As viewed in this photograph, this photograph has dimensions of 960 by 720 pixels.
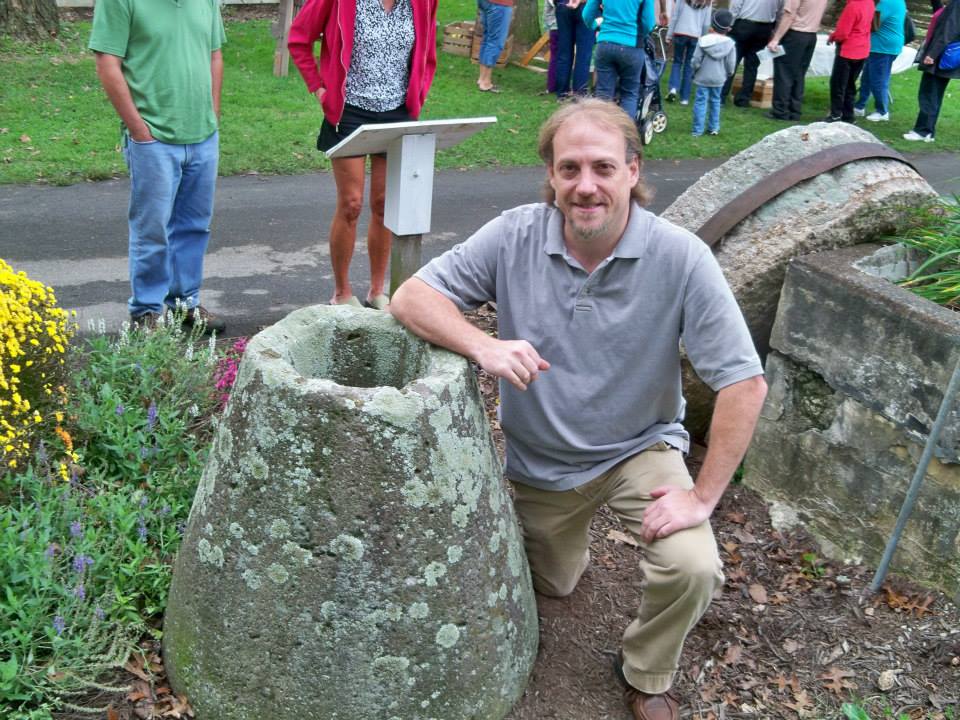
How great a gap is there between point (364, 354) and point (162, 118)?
7.19 feet

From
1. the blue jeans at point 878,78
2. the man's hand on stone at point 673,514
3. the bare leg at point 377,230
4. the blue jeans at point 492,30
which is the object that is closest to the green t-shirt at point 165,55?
the bare leg at point 377,230

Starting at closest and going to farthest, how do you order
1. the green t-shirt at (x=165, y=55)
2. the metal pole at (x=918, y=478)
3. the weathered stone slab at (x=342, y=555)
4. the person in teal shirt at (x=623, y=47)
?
1. the weathered stone slab at (x=342, y=555)
2. the metal pole at (x=918, y=478)
3. the green t-shirt at (x=165, y=55)
4. the person in teal shirt at (x=623, y=47)

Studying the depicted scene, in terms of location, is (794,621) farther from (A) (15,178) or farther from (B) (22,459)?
(A) (15,178)

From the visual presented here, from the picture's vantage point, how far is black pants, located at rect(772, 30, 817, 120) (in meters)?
11.7

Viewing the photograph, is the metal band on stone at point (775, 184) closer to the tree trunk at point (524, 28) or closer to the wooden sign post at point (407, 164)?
the wooden sign post at point (407, 164)

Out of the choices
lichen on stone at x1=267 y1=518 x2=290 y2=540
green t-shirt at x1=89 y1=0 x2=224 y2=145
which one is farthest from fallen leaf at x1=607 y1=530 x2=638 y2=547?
green t-shirt at x1=89 y1=0 x2=224 y2=145

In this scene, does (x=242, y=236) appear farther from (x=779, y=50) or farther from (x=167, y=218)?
(x=779, y=50)

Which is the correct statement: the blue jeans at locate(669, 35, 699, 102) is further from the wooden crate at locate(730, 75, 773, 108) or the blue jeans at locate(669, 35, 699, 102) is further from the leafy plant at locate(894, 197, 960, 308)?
the leafy plant at locate(894, 197, 960, 308)

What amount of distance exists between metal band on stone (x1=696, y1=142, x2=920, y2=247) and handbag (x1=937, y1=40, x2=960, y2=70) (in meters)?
7.06

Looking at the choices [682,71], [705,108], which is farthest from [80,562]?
[682,71]

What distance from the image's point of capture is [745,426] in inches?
105

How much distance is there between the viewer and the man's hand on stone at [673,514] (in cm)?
264

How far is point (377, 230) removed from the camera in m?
5.17

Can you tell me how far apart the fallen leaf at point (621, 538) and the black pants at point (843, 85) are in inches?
367
